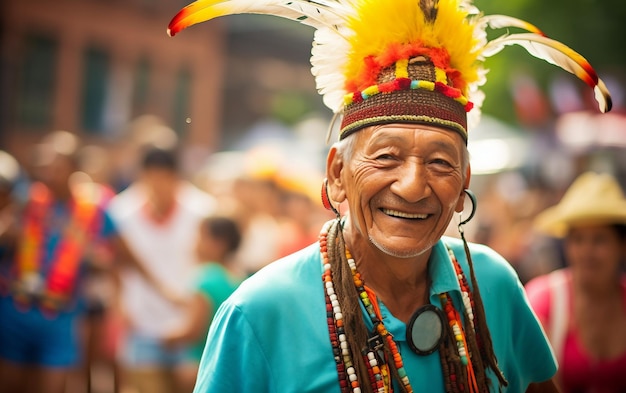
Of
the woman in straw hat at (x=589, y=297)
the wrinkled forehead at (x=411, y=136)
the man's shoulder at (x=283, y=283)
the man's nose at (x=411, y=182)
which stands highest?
the wrinkled forehead at (x=411, y=136)

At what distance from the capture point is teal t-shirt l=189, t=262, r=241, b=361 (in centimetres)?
504

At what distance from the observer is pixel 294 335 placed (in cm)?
223

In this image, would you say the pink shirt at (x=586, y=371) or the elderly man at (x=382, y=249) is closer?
the elderly man at (x=382, y=249)

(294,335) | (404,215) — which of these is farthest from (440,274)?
(294,335)

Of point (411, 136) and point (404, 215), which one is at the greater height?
point (411, 136)

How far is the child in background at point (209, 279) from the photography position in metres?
5.04

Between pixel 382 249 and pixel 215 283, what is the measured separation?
2970 millimetres

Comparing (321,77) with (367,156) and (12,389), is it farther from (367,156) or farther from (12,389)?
(12,389)

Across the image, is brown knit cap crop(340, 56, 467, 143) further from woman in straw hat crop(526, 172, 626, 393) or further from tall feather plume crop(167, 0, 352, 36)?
woman in straw hat crop(526, 172, 626, 393)

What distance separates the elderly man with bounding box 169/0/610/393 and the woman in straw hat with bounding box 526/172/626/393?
147 cm

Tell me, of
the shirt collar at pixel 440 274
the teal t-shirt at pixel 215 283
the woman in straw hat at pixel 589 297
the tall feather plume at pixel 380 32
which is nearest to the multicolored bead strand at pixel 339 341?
the shirt collar at pixel 440 274

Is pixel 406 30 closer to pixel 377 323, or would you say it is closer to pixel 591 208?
pixel 377 323

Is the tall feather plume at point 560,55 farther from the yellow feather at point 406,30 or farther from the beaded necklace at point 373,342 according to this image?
the beaded necklace at point 373,342

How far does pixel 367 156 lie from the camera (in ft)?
7.59
